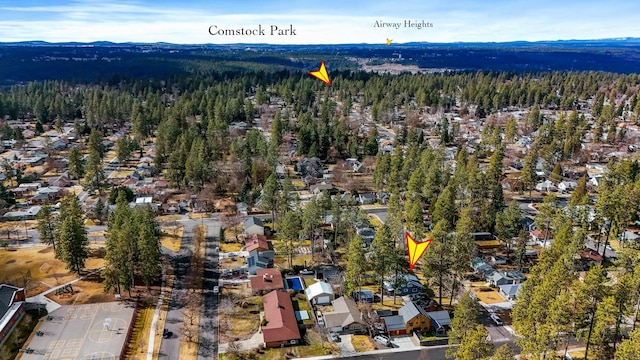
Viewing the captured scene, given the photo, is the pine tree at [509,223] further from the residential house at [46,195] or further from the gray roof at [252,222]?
the residential house at [46,195]

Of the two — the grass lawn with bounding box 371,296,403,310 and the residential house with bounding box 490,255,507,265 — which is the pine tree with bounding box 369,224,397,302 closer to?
the grass lawn with bounding box 371,296,403,310

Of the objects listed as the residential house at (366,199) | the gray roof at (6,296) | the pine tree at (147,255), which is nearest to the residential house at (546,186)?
the residential house at (366,199)

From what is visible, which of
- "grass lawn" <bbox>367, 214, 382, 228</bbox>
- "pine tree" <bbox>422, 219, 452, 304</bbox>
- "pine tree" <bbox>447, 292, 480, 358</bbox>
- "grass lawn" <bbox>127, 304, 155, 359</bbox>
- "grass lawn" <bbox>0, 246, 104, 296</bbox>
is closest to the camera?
"pine tree" <bbox>447, 292, 480, 358</bbox>

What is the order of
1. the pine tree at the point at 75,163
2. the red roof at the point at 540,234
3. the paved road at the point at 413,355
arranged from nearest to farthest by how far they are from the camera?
the paved road at the point at 413,355, the red roof at the point at 540,234, the pine tree at the point at 75,163

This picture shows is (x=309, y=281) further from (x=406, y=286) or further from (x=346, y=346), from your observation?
(x=346, y=346)

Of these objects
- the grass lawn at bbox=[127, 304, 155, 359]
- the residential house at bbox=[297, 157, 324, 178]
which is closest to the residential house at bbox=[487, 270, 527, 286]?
the grass lawn at bbox=[127, 304, 155, 359]

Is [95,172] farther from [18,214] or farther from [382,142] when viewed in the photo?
[382,142]

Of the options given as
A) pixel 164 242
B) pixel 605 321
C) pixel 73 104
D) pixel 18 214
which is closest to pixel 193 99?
pixel 73 104
